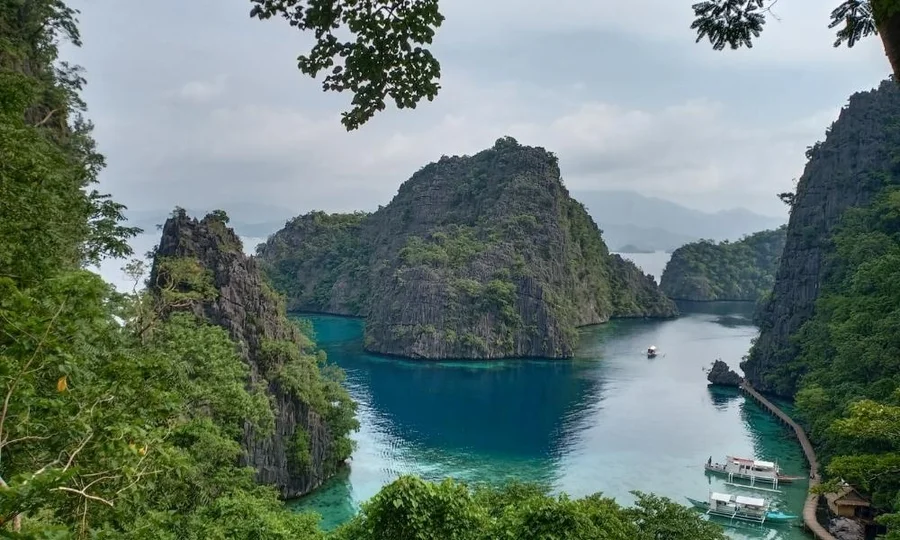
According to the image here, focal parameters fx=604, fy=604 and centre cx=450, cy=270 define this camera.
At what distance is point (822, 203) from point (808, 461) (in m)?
25.1

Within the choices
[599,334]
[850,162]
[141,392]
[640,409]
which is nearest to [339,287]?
[599,334]

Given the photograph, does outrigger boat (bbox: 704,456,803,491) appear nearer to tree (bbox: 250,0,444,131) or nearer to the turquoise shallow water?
the turquoise shallow water

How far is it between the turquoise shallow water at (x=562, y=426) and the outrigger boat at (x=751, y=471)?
2.29 feet

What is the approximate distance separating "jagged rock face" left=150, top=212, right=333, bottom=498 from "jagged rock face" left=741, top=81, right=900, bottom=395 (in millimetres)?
31653

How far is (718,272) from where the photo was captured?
336 feet

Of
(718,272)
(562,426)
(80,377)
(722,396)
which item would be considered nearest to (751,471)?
(562,426)

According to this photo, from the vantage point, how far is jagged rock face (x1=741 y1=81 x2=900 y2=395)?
140 ft

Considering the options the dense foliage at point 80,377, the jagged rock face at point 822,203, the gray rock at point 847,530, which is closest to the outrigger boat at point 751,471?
the gray rock at point 847,530

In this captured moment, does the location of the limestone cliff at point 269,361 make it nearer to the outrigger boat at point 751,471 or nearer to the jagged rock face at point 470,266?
the outrigger boat at point 751,471

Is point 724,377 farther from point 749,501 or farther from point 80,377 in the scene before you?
point 80,377

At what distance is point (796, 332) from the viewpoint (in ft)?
136

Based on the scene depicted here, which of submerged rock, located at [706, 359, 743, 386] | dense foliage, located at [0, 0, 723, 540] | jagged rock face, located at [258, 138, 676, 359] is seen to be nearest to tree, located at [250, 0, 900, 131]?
dense foliage, located at [0, 0, 723, 540]

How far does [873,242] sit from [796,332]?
7.93 m

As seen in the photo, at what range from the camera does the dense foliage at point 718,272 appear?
100500 mm
